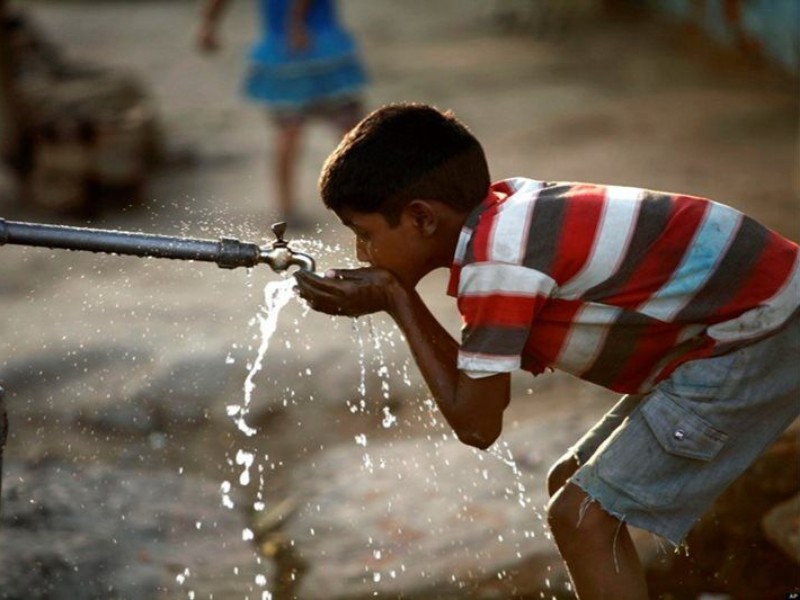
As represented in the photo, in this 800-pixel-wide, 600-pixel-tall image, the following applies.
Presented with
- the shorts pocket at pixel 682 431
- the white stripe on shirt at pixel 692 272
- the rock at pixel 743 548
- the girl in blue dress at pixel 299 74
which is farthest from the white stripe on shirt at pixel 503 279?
the girl in blue dress at pixel 299 74

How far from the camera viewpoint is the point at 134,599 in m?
3.30

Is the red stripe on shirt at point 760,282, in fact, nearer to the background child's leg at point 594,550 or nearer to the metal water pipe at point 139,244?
the background child's leg at point 594,550

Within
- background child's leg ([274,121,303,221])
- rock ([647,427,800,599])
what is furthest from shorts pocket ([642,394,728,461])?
background child's leg ([274,121,303,221])

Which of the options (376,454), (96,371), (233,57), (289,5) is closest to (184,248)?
(376,454)

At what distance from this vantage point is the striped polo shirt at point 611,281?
2.33 metres

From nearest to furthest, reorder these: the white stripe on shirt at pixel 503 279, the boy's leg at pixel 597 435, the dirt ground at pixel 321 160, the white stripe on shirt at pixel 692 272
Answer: the white stripe on shirt at pixel 503 279, the white stripe on shirt at pixel 692 272, the boy's leg at pixel 597 435, the dirt ground at pixel 321 160

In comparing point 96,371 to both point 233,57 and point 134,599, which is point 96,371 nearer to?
point 134,599

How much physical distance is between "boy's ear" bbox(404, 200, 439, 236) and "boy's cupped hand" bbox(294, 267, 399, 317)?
112 millimetres

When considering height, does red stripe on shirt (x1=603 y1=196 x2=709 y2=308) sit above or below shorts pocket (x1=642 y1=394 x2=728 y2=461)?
above

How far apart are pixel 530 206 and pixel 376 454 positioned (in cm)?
175

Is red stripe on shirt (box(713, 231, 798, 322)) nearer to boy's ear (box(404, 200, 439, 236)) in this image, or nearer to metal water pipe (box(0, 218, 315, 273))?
boy's ear (box(404, 200, 439, 236))

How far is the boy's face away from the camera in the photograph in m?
2.44

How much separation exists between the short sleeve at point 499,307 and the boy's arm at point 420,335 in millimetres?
81

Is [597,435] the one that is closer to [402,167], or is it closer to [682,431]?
[682,431]
